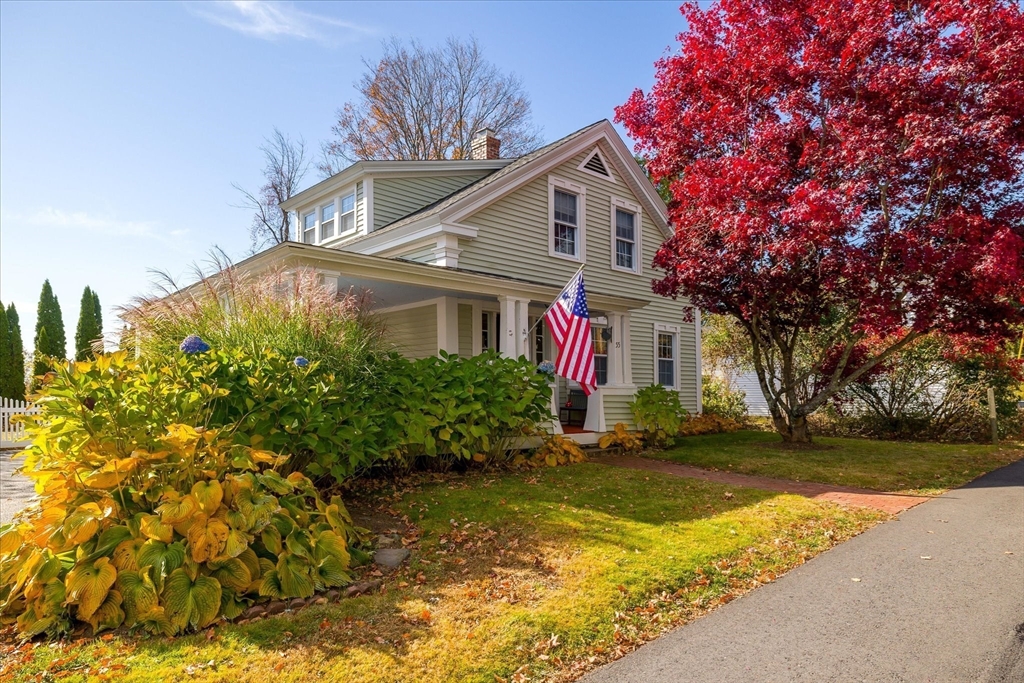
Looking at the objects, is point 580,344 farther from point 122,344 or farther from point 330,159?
point 330,159

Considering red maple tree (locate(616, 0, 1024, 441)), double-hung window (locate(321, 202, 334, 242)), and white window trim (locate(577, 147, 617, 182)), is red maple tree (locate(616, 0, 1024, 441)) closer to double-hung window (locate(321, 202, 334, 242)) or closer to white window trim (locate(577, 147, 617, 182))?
white window trim (locate(577, 147, 617, 182))

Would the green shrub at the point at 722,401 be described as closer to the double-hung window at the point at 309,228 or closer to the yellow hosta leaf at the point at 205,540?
the double-hung window at the point at 309,228

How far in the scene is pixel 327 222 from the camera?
15.1 m

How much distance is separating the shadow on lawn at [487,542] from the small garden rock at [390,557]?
0.29 ft

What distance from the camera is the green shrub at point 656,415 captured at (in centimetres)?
1191

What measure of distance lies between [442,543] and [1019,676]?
12.5 feet

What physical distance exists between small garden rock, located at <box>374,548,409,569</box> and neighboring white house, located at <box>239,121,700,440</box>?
15.8ft

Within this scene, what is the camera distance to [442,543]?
5266 millimetres

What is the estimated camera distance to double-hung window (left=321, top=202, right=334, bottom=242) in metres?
14.9

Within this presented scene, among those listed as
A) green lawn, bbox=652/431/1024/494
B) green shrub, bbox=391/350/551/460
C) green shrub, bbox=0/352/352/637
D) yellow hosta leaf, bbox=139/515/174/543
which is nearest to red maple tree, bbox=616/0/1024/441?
green lawn, bbox=652/431/1024/494

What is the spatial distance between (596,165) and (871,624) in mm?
12056

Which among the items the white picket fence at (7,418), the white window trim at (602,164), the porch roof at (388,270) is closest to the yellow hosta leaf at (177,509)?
the porch roof at (388,270)

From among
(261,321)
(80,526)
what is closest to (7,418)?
(261,321)

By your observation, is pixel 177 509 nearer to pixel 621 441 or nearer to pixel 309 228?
pixel 621 441
